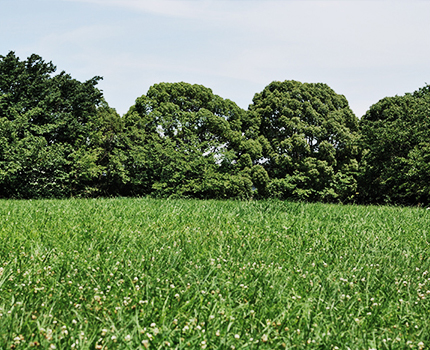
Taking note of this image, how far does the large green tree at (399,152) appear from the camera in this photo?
59.9ft

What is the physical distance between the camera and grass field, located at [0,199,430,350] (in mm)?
2176

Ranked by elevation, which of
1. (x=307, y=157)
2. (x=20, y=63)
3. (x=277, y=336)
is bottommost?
(x=277, y=336)

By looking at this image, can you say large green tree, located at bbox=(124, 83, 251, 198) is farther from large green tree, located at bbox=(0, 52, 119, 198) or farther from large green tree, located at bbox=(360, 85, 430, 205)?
large green tree, located at bbox=(360, 85, 430, 205)

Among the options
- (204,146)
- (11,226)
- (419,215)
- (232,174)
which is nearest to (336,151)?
(232,174)

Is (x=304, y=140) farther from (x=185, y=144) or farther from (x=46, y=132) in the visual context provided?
(x=46, y=132)

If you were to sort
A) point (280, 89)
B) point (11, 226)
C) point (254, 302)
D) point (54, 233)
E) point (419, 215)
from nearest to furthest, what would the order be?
point (254, 302), point (54, 233), point (11, 226), point (419, 215), point (280, 89)

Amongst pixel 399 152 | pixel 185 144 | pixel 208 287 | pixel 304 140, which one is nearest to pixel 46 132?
pixel 185 144

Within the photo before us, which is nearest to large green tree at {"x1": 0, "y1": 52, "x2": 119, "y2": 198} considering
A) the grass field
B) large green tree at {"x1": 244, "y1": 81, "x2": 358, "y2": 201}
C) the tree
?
the tree

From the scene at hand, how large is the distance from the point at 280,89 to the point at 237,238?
24954mm

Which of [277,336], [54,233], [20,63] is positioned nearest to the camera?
[277,336]

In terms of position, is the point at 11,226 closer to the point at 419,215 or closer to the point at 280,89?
the point at 419,215

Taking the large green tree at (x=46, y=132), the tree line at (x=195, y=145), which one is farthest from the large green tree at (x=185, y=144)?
the large green tree at (x=46, y=132)

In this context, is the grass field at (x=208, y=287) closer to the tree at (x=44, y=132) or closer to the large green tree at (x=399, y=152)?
the large green tree at (x=399, y=152)

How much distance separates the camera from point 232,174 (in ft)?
75.8
